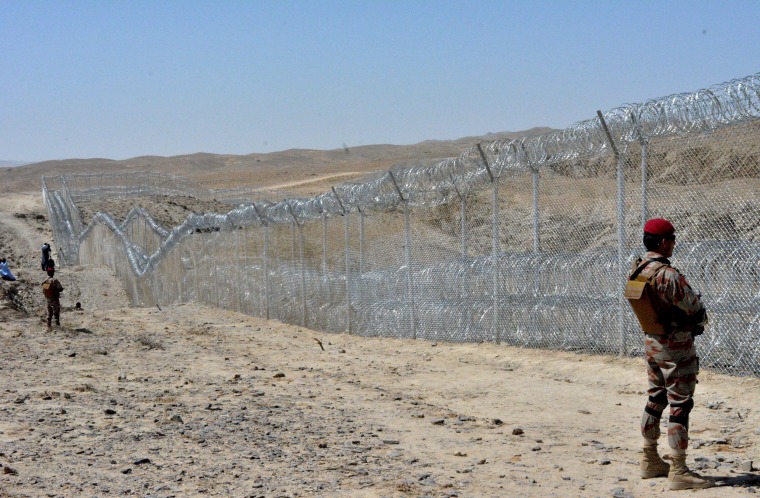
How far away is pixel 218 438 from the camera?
289 inches

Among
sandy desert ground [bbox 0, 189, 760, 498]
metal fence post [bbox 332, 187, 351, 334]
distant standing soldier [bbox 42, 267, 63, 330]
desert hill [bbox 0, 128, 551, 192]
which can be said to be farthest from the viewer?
desert hill [bbox 0, 128, 551, 192]

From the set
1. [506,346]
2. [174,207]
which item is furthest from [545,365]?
[174,207]

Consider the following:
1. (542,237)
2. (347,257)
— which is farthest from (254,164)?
(542,237)

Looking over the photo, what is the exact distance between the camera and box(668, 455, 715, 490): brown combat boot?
17.1 ft

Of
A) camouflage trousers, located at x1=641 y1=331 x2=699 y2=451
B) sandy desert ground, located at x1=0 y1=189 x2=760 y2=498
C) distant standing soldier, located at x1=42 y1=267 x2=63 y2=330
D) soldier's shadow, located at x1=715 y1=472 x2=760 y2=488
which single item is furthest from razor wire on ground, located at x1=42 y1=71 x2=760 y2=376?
distant standing soldier, located at x1=42 y1=267 x2=63 y2=330

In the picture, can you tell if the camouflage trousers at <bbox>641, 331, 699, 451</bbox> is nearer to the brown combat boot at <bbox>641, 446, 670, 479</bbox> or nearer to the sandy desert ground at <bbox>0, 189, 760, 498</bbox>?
the brown combat boot at <bbox>641, 446, 670, 479</bbox>

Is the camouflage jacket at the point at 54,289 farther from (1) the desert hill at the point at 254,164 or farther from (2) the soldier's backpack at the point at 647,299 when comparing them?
(1) the desert hill at the point at 254,164

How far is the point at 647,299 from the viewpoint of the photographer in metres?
5.32

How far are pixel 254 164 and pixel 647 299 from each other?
381ft

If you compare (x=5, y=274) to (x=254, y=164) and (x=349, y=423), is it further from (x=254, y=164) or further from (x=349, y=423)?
(x=254, y=164)

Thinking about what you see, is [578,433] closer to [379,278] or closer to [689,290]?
[689,290]

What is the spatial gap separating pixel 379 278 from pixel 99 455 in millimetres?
7609

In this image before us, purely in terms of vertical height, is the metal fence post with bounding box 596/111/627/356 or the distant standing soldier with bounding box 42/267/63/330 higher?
the metal fence post with bounding box 596/111/627/356

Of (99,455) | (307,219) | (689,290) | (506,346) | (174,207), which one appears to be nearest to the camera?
(689,290)
